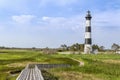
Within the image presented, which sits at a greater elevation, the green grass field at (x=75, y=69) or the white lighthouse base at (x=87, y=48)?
the white lighthouse base at (x=87, y=48)

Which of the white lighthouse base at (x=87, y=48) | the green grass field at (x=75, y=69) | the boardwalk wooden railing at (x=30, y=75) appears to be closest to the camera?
the boardwalk wooden railing at (x=30, y=75)

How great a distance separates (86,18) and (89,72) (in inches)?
2571

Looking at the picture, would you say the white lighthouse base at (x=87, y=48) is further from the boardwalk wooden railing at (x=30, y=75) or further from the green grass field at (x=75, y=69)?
the boardwalk wooden railing at (x=30, y=75)

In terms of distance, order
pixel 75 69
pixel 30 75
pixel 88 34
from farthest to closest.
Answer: pixel 88 34 → pixel 75 69 → pixel 30 75

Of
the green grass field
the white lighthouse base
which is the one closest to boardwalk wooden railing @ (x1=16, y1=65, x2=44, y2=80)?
the green grass field

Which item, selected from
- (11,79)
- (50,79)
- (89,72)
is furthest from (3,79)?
(89,72)

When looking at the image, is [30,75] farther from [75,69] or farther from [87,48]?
[87,48]

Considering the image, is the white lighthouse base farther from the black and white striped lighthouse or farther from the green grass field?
the green grass field

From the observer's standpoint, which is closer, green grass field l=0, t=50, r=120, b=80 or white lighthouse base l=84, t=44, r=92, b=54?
green grass field l=0, t=50, r=120, b=80

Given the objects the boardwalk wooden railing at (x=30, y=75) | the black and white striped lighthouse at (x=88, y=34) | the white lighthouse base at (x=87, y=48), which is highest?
the black and white striped lighthouse at (x=88, y=34)

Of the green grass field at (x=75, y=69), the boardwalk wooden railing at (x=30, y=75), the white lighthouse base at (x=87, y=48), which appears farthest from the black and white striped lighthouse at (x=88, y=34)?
the boardwalk wooden railing at (x=30, y=75)

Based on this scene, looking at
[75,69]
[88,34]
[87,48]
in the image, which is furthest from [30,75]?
[87,48]

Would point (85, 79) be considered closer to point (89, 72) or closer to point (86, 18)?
point (89, 72)

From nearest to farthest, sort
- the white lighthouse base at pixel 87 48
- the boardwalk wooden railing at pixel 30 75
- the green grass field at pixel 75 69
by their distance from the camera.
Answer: the boardwalk wooden railing at pixel 30 75 < the green grass field at pixel 75 69 < the white lighthouse base at pixel 87 48
